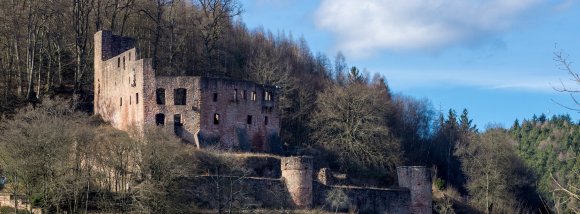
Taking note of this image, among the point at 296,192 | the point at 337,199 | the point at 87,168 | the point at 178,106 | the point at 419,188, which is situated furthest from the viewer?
the point at 178,106

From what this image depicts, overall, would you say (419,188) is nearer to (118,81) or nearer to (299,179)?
(299,179)

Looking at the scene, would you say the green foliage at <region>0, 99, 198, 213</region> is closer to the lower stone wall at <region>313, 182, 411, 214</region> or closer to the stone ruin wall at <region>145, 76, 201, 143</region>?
the stone ruin wall at <region>145, 76, 201, 143</region>

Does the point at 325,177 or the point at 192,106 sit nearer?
the point at 325,177

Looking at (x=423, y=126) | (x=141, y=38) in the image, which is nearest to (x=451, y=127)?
(x=423, y=126)

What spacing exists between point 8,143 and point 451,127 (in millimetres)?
40309

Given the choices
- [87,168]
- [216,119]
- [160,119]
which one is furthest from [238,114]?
[87,168]

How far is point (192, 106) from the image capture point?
45938 mm

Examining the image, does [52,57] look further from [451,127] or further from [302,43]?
[451,127]

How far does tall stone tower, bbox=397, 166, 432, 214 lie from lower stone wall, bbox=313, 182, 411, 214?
32cm

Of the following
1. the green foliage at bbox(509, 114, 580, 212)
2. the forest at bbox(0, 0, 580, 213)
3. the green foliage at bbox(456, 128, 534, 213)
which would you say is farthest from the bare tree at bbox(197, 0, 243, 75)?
the green foliage at bbox(509, 114, 580, 212)

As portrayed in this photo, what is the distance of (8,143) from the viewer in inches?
1428

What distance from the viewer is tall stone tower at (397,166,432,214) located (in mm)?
43812

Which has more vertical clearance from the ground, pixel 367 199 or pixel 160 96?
pixel 160 96

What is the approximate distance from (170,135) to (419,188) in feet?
42.8
